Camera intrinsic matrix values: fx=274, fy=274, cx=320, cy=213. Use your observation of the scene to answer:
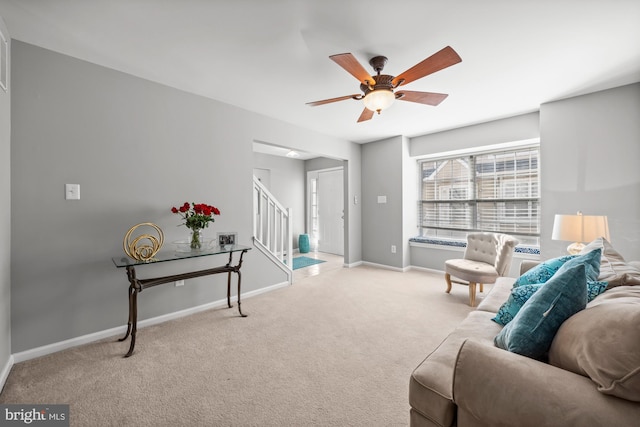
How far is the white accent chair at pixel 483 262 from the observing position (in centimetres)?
312

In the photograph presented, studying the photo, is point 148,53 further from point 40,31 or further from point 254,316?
point 254,316

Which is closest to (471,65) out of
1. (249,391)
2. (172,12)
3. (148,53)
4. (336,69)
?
(336,69)

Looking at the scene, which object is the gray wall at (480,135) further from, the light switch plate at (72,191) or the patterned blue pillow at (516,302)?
the light switch plate at (72,191)

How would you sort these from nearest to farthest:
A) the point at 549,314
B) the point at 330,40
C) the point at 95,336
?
the point at 549,314 < the point at 330,40 < the point at 95,336

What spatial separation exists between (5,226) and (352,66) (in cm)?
266

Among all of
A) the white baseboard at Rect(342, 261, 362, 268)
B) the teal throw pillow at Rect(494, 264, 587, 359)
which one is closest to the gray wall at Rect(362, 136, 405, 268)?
→ the white baseboard at Rect(342, 261, 362, 268)

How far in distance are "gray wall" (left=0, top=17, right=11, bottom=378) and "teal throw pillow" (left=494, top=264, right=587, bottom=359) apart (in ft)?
9.66

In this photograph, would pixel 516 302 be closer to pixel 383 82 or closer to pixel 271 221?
pixel 383 82

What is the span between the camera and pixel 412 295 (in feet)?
11.5

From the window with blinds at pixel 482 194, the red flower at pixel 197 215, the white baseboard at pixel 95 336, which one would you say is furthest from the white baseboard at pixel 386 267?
the red flower at pixel 197 215

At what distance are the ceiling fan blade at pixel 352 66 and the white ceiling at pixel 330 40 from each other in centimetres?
26

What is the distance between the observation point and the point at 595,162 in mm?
3014

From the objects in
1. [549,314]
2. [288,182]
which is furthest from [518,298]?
[288,182]

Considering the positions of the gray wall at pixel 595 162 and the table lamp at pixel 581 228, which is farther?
the gray wall at pixel 595 162
